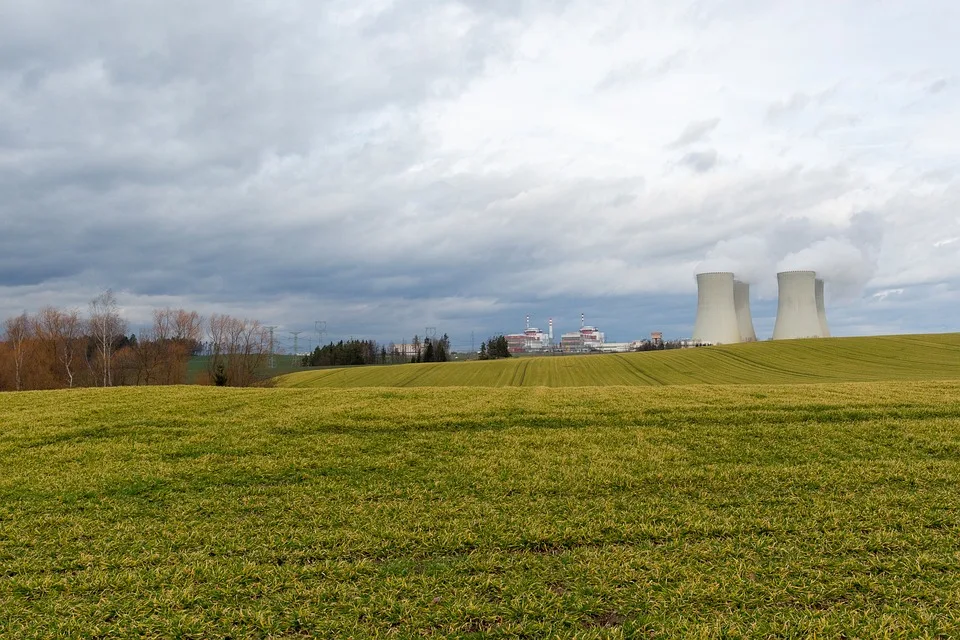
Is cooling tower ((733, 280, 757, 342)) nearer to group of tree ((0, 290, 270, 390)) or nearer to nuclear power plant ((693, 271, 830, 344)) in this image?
nuclear power plant ((693, 271, 830, 344))

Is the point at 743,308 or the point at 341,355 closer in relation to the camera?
the point at 743,308

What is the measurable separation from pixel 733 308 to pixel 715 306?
2.01 m

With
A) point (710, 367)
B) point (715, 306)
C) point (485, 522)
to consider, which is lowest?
point (710, 367)

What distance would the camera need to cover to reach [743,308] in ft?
223

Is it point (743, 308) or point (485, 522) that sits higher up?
point (743, 308)

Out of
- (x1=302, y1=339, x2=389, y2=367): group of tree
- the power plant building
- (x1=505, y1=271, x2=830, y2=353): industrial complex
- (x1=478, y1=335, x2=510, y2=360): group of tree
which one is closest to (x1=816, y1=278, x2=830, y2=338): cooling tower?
(x1=505, y1=271, x2=830, y2=353): industrial complex

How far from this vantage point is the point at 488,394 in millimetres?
12078

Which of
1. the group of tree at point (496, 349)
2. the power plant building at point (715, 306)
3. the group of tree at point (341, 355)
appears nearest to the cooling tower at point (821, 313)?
the power plant building at point (715, 306)

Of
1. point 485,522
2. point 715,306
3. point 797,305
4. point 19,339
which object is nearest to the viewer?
point 485,522

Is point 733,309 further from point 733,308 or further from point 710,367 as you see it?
point 710,367

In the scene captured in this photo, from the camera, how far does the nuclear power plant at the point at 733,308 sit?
2111 inches

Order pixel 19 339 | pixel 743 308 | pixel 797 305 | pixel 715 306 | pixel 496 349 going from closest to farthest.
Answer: pixel 19 339 < pixel 715 306 < pixel 797 305 < pixel 743 308 < pixel 496 349

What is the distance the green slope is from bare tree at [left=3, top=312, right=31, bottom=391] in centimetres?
2023

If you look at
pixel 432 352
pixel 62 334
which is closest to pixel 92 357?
pixel 62 334
